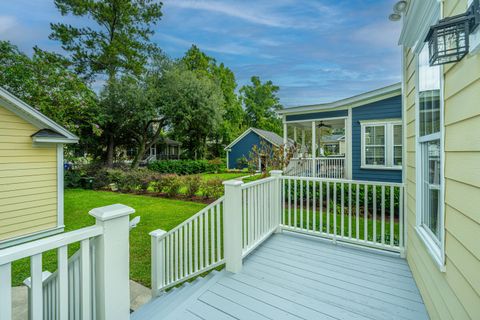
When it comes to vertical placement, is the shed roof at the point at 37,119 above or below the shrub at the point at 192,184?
above

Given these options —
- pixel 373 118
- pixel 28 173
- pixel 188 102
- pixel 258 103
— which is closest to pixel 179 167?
pixel 188 102

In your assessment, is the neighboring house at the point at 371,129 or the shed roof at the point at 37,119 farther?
the neighboring house at the point at 371,129

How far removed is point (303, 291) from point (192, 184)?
281 inches

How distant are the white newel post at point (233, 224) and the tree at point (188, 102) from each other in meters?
15.5

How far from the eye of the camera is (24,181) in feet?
17.6

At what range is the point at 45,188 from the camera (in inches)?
227

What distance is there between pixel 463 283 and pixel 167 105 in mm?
17801

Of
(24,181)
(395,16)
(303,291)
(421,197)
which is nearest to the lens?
(421,197)

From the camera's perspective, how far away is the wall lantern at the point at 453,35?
3.66 ft

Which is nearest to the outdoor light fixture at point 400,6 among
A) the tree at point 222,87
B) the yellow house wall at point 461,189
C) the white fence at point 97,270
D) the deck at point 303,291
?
the yellow house wall at point 461,189

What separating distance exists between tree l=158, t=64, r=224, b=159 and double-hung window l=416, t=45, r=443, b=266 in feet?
53.6

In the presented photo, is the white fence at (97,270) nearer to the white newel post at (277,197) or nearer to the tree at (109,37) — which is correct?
the white newel post at (277,197)

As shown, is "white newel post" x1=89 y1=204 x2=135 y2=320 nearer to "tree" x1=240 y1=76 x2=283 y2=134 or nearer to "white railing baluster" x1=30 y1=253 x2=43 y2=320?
"white railing baluster" x1=30 y1=253 x2=43 y2=320

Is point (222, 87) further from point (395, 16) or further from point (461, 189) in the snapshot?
point (461, 189)
